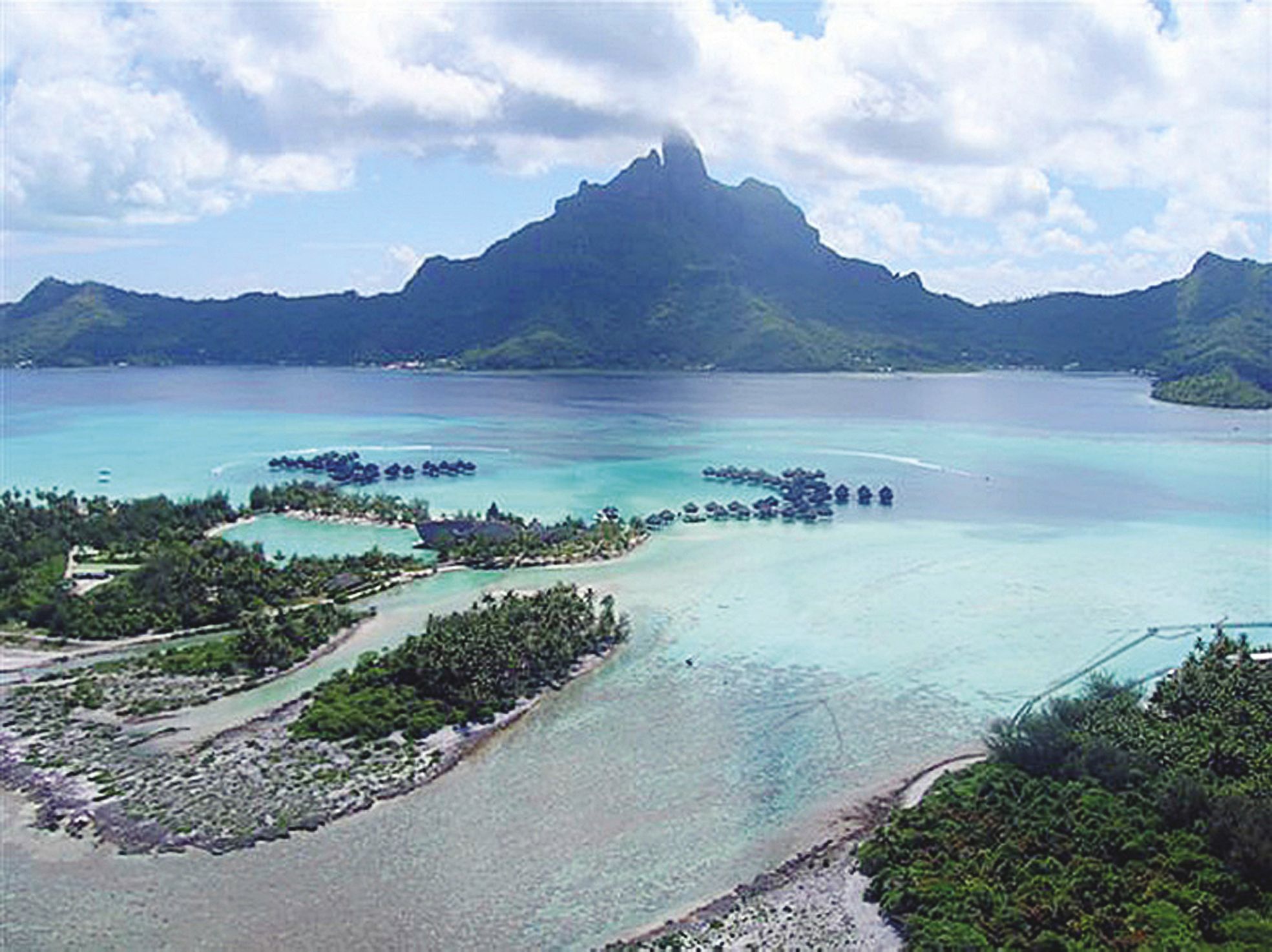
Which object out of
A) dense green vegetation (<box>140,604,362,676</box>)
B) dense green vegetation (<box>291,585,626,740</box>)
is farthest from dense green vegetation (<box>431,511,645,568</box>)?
dense green vegetation (<box>291,585,626,740</box>)

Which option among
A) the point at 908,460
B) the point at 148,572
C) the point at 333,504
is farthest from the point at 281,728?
the point at 908,460

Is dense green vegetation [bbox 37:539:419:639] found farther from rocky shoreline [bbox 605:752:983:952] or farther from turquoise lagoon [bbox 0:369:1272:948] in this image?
rocky shoreline [bbox 605:752:983:952]

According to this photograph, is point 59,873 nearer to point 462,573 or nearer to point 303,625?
point 303,625

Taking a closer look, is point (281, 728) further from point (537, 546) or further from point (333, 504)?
point (333, 504)

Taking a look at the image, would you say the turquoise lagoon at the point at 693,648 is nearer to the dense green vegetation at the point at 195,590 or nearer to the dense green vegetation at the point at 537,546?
the dense green vegetation at the point at 537,546

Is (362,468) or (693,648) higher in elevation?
(362,468)

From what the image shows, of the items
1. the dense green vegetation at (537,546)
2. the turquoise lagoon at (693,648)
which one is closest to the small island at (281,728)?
the turquoise lagoon at (693,648)
